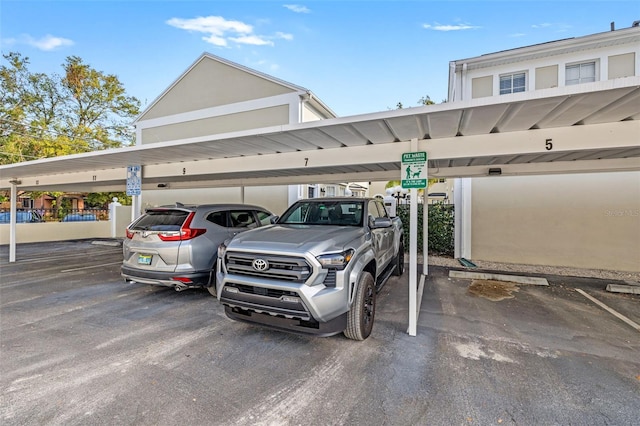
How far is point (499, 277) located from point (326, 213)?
4.86 metres

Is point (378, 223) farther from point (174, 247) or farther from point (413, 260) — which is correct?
point (174, 247)

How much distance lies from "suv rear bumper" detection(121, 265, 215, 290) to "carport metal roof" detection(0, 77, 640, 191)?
2172mm

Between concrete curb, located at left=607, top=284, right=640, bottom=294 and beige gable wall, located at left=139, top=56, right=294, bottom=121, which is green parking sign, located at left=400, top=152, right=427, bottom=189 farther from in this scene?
beige gable wall, located at left=139, top=56, right=294, bottom=121

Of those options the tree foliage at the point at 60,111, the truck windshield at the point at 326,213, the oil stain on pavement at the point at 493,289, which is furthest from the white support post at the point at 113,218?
the oil stain on pavement at the point at 493,289

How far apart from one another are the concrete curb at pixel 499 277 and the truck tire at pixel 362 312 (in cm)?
429

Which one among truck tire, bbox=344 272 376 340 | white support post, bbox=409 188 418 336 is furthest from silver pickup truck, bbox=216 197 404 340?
white support post, bbox=409 188 418 336

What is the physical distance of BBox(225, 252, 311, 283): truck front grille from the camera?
3123mm

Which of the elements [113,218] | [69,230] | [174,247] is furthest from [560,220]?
[69,230]

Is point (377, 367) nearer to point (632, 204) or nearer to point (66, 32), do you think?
point (632, 204)

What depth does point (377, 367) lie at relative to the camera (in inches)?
119

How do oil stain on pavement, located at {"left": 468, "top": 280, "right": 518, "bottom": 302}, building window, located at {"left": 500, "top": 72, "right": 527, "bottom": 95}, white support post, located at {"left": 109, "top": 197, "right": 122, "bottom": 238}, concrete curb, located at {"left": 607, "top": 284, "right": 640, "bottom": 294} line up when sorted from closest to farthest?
1. oil stain on pavement, located at {"left": 468, "top": 280, "right": 518, "bottom": 302}
2. concrete curb, located at {"left": 607, "top": 284, "right": 640, "bottom": 294}
3. building window, located at {"left": 500, "top": 72, "right": 527, "bottom": 95}
4. white support post, located at {"left": 109, "top": 197, "right": 122, "bottom": 238}

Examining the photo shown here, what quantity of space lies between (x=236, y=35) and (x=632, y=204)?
14.0 metres

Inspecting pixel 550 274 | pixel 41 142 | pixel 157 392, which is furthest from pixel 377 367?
pixel 41 142

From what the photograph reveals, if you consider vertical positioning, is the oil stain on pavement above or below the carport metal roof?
below
